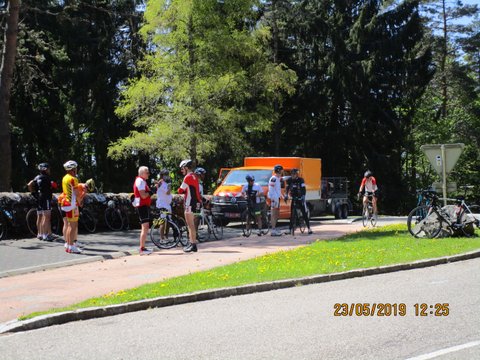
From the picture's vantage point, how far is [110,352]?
6.27 m

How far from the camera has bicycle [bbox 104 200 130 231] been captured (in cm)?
2061

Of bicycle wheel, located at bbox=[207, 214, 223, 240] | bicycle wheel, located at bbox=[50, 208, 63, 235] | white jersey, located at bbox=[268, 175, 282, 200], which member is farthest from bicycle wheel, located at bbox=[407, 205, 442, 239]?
bicycle wheel, located at bbox=[50, 208, 63, 235]

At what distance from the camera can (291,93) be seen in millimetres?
34062

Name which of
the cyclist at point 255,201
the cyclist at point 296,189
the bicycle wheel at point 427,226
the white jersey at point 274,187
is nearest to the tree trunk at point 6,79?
the cyclist at point 255,201

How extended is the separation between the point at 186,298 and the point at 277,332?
2467 millimetres

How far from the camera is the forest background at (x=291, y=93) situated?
3353 centimetres

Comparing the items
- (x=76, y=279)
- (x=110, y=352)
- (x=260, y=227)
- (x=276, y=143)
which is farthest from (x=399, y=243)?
(x=276, y=143)

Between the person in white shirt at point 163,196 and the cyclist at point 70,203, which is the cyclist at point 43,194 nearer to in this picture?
the cyclist at point 70,203

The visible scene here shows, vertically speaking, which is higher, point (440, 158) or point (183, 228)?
point (440, 158)

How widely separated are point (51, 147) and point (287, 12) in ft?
57.2

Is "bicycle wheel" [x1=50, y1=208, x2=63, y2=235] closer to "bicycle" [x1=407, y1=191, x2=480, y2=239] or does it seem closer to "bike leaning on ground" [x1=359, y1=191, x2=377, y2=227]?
"bike leaning on ground" [x1=359, y1=191, x2=377, y2=227]

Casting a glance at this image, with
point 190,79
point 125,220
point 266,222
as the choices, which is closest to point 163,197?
point 266,222

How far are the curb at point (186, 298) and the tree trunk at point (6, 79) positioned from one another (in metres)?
14.3

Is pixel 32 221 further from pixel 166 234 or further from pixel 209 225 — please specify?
pixel 209 225
